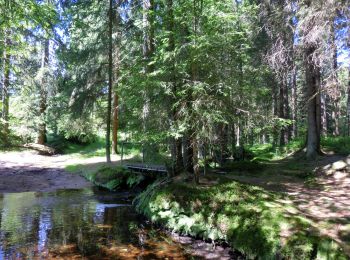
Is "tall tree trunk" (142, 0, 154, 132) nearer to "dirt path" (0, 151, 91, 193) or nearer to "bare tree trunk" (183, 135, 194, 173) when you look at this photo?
"bare tree trunk" (183, 135, 194, 173)

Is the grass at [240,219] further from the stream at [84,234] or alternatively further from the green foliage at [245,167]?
the green foliage at [245,167]

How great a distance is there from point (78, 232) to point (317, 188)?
22.2 feet

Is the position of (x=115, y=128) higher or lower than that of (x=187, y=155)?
higher

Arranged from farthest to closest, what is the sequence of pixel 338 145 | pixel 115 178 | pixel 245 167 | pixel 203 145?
pixel 338 145 < pixel 115 178 < pixel 245 167 < pixel 203 145

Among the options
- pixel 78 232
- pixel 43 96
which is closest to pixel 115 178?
pixel 78 232

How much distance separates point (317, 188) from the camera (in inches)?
395

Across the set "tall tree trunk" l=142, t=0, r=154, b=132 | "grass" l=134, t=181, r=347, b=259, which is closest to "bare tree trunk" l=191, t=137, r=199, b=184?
"grass" l=134, t=181, r=347, b=259

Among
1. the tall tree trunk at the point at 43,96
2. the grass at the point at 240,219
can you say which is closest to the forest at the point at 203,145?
the grass at the point at 240,219

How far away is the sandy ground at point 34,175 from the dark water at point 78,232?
9.46 ft

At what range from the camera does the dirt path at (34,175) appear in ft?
48.2

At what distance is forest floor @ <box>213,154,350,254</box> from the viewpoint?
6.21 m

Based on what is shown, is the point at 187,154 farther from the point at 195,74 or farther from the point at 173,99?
the point at 195,74

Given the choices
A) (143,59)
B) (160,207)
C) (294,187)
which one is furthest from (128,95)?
(294,187)

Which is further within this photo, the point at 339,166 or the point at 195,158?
the point at 339,166
